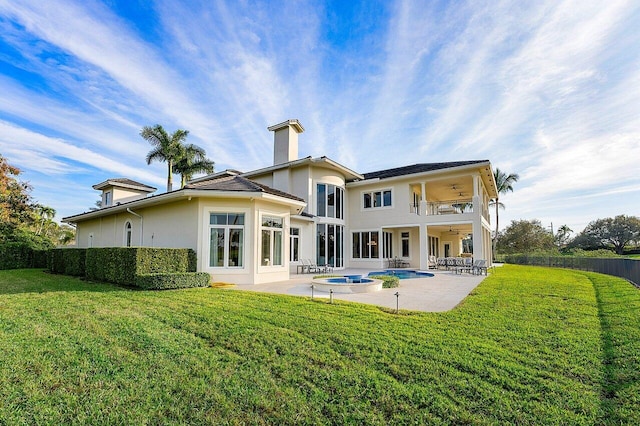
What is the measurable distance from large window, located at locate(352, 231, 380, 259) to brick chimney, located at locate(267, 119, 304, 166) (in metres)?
7.65

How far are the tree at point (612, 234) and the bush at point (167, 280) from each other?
61.9 m

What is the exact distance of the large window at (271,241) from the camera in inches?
520

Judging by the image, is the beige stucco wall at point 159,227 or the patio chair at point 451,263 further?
the patio chair at point 451,263

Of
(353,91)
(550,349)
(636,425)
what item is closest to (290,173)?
(353,91)

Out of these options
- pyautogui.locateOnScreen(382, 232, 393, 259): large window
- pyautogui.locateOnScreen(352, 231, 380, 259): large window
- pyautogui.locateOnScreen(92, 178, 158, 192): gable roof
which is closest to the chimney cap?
pyautogui.locateOnScreen(352, 231, 380, 259): large window

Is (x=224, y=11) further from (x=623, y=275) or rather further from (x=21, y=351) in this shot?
(x=623, y=275)

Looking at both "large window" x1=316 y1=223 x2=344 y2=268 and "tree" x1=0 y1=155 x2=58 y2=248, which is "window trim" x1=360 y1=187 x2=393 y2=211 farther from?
"tree" x1=0 y1=155 x2=58 y2=248

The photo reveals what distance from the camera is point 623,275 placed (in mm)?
15445

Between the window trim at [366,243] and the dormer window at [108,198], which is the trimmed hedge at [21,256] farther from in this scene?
the window trim at [366,243]

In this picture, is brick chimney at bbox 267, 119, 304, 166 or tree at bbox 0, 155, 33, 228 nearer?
brick chimney at bbox 267, 119, 304, 166

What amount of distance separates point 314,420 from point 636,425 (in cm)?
301

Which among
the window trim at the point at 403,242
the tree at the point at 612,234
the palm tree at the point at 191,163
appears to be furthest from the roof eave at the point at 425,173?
the tree at the point at 612,234

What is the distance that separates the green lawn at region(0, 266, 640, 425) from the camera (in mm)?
3146

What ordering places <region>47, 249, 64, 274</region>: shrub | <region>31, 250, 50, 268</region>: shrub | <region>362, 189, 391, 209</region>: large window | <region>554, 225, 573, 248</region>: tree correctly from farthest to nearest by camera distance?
<region>554, 225, 573, 248</region>: tree → <region>362, 189, 391, 209</region>: large window → <region>31, 250, 50, 268</region>: shrub → <region>47, 249, 64, 274</region>: shrub
